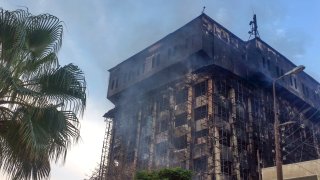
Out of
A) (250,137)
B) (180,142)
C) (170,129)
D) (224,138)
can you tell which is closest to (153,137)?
(170,129)

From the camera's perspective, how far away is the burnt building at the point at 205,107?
40781 mm

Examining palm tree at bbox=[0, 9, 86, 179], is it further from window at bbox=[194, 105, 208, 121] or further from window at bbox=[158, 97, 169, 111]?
window at bbox=[158, 97, 169, 111]

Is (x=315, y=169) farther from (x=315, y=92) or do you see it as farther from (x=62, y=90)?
(x=315, y=92)

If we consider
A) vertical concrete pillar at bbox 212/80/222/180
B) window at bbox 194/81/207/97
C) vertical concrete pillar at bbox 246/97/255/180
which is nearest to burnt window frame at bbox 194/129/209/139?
vertical concrete pillar at bbox 212/80/222/180

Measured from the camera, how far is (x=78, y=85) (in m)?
8.76

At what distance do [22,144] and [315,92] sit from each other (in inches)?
2116

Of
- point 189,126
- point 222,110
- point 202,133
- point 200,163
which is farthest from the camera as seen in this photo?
point 222,110

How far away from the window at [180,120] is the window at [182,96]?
6.31ft

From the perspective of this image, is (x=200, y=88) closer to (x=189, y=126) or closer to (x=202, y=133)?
(x=189, y=126)

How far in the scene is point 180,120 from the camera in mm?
44094

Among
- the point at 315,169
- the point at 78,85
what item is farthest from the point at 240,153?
the point at 78,85

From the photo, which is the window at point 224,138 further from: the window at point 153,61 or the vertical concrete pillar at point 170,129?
the window at point 153,61

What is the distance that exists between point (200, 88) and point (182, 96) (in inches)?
102

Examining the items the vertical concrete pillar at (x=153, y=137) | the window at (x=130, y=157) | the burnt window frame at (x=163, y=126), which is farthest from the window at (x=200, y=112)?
the window at (x=130, y=157)
